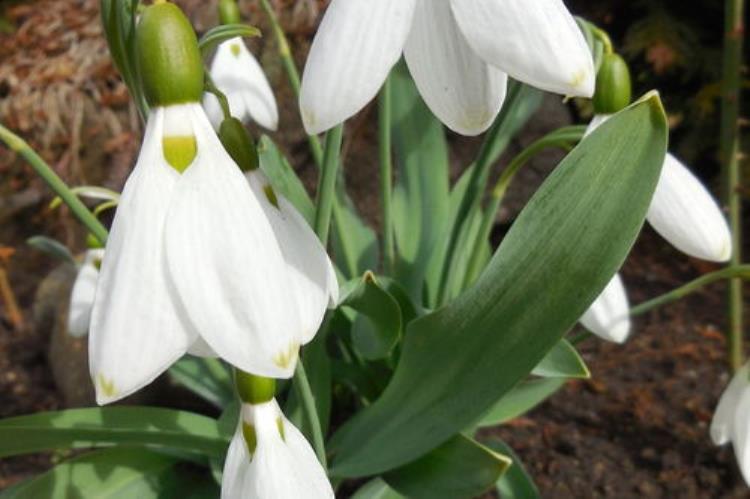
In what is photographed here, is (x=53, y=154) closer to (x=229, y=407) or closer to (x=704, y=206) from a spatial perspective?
(x=229, y=407)

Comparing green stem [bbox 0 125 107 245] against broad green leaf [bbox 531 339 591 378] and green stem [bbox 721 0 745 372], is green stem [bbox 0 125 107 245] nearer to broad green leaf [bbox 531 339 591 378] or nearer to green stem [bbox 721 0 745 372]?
broad green leaf [bbox 531 339 591 378]

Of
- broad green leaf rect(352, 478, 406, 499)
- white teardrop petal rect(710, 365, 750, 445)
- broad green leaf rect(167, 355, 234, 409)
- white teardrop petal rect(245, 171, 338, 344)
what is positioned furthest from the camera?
broad green leaf rect(167, 355, 234, 409)

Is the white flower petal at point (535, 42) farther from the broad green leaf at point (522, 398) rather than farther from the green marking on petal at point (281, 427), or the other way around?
the broad green leaf at point (522, 398)

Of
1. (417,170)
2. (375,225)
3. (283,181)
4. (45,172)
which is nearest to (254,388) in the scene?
(45,172)

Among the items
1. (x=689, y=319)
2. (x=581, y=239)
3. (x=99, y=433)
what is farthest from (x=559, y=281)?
(x=689, y=319)

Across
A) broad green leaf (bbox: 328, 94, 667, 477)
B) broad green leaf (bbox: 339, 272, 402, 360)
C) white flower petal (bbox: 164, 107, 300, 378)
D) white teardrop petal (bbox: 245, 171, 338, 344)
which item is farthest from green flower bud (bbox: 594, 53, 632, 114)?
white flower petal (bbox: 164, 107, 300, 378)

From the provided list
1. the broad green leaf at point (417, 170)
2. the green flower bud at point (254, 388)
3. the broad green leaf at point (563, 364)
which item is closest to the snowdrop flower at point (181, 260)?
the green flower bud at point (254, 388)

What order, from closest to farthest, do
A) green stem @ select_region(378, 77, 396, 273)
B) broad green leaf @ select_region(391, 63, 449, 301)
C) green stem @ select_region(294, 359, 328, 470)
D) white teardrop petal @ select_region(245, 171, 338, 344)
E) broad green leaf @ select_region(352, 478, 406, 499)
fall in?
white teardrop petal @ select_region(245, 171, 338, 344) → green stem @ select_region(294, 359, 328, 470) → broad green leaf @ select_region(352, 478, 406, 499) → green stem @ select_region(378, 77, 396, 273) → broad green leaf @ select_region(391, 63, 449, 301)
